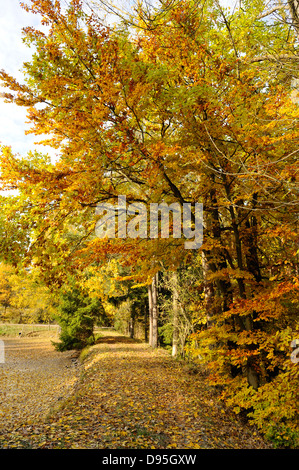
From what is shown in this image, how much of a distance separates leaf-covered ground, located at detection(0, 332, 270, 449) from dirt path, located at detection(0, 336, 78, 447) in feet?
0.12

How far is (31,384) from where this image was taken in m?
11.8

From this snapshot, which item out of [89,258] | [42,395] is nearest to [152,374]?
[42,395]

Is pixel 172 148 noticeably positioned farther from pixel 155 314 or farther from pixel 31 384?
pixel 155 314

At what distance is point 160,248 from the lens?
20.1ft

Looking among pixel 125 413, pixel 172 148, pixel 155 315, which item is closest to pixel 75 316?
pixel 155 315

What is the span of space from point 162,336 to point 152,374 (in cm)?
1164

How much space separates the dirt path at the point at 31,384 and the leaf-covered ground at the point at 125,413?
4cm

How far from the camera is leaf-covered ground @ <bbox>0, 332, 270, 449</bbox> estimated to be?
4759 millimetres

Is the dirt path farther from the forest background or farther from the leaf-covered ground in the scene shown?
the forest background

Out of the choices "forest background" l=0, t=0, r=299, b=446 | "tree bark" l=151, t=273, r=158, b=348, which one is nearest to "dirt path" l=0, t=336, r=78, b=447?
"forest background" l=0, t=0, r=299, b=446

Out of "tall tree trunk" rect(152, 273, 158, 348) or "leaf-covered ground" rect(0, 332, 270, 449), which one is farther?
"tall tree trunk" rect(152, 273, 158, 348)

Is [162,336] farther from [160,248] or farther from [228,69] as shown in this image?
[228,69]
